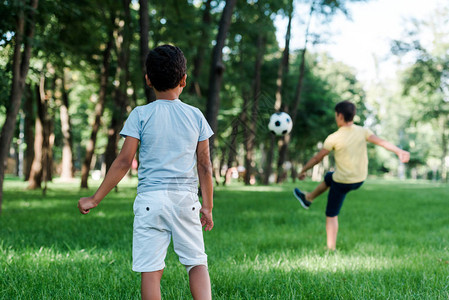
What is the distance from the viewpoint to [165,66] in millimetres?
2242

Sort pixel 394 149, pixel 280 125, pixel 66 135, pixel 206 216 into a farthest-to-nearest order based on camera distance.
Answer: pixel 66 135, pixel 280 125, pixel 394 149, pixel 206 216

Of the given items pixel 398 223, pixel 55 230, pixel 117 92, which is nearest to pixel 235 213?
pixel 398 223

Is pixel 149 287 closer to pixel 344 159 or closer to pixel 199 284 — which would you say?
pixel 199 284

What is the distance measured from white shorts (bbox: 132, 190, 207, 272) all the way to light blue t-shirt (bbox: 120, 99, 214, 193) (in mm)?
64

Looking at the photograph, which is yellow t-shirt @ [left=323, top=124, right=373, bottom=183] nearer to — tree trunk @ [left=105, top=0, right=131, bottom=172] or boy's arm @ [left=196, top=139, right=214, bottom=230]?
boy's arm @ [left=196, top=139, right=214, bottom=230]

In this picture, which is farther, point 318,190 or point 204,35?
point 204,35

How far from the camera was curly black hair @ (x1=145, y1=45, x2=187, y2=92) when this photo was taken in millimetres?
2242

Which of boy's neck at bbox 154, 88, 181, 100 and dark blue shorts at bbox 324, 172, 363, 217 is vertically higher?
boy's neck at bbox 154, 88, 181, 100

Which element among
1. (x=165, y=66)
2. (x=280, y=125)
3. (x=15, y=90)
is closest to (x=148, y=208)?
(x=165, y=66)

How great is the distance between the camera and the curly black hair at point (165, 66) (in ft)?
7.36

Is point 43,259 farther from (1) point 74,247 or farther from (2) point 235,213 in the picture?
(2) point 235,213

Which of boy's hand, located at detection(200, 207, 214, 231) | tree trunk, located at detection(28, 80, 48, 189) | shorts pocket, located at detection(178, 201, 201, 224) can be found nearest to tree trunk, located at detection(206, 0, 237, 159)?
tree trunk, located at detection(28, 80, 48, 189)

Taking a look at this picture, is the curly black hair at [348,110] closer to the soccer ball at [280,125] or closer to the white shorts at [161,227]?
the soccer ball at [280,125]

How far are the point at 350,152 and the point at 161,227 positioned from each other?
3300 mm
